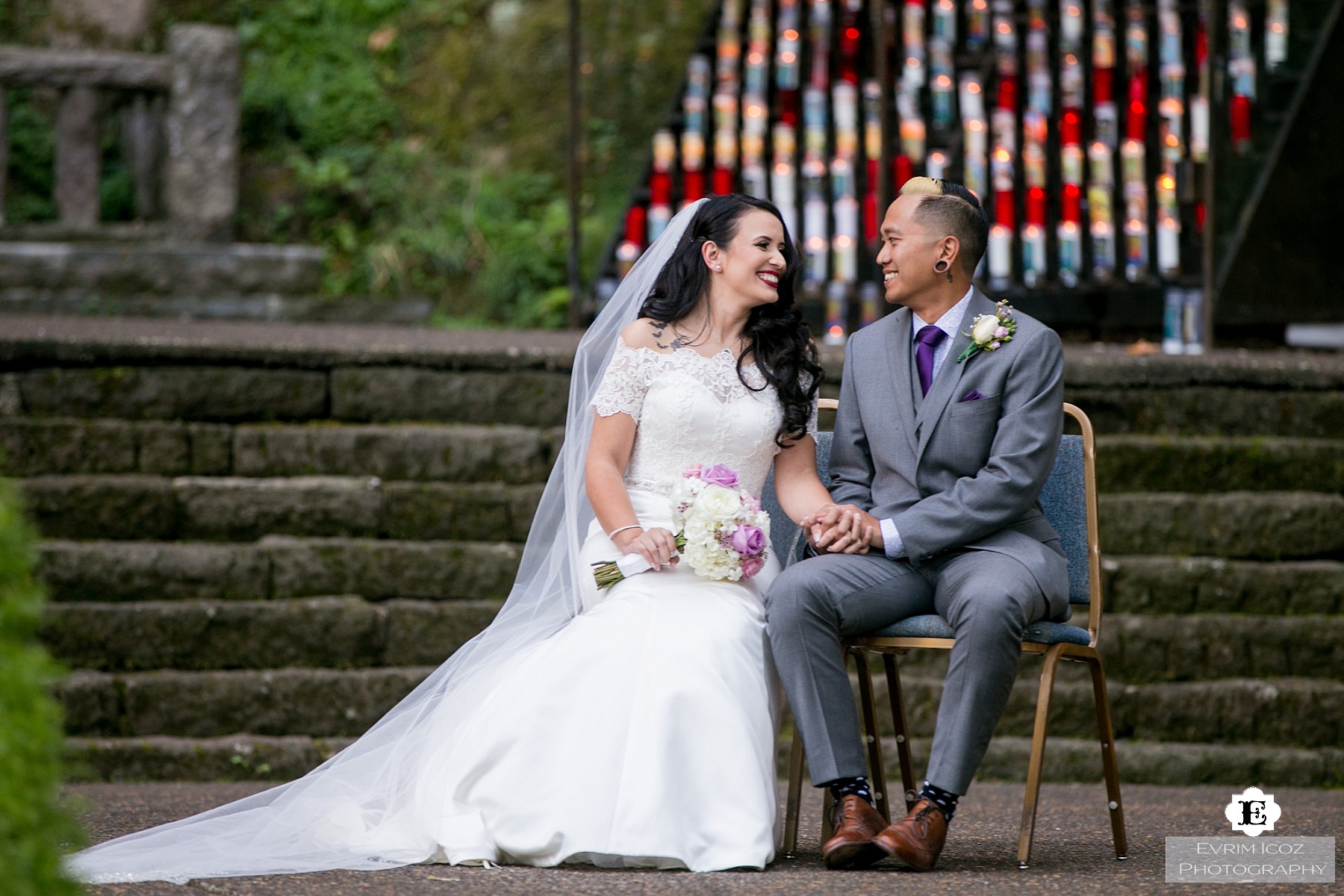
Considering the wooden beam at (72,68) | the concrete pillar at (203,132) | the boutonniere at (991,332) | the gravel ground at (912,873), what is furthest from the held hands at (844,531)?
the wooden beam at (72,68)

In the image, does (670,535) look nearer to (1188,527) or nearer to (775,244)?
(775,244)

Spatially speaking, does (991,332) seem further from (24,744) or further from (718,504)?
(24,744)

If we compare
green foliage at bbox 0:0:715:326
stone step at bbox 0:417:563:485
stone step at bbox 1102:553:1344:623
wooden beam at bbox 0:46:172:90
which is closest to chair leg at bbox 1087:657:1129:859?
stone step at bbox 1102:553:1344:623

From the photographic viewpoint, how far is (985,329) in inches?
134

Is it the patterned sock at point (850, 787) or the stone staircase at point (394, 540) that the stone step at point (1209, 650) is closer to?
the stone staircase at point (394, 540)

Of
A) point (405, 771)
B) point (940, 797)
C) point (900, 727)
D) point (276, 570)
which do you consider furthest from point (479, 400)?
point (940, 797)

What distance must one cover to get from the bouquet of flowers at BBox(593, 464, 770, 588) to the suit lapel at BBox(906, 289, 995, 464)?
42cm

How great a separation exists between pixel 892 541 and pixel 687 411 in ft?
1.92

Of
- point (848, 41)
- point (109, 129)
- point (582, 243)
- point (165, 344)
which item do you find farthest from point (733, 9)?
point (165, 344)

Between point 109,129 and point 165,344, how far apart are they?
15.5 ft

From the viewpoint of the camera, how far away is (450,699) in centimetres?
343

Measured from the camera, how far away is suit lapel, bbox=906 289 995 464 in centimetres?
345

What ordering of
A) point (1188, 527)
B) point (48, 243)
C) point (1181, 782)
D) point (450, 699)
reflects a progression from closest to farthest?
point (450, 699), point (1181, 782), point (1188, 527), point (48, 243)

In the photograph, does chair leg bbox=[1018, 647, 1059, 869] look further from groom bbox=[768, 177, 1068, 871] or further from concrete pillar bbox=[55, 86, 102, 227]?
concrete pillar bbox=[55, 86, 102, 227]
